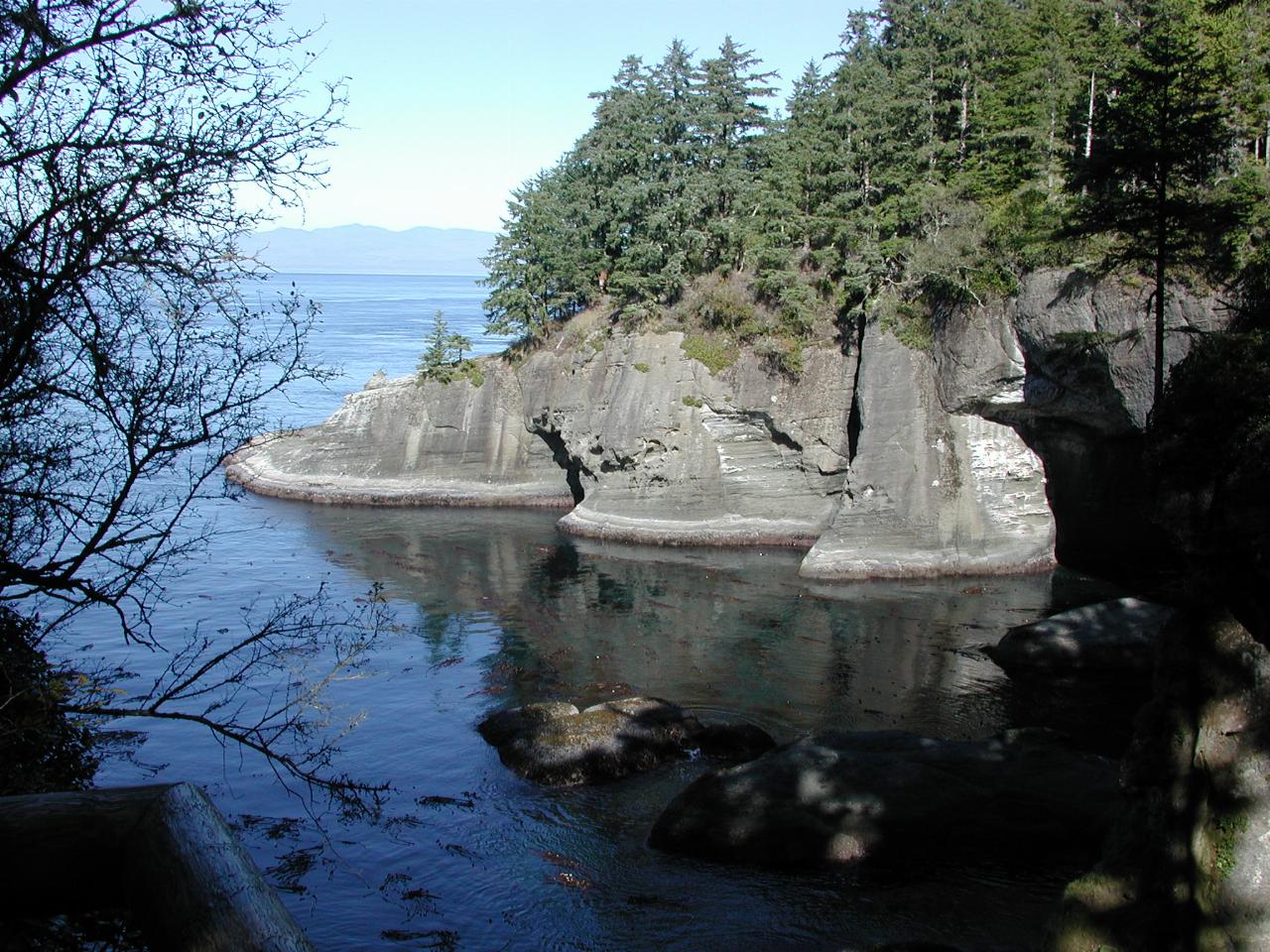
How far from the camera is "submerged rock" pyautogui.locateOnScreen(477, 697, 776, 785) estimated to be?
70.0ft

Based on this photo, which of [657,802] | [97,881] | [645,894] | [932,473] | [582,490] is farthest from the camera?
[582,490]

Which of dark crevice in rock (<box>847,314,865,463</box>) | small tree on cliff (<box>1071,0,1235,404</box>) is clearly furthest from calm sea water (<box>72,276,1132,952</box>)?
small tree on cliff (<box>1071,0,1235,404</box>)

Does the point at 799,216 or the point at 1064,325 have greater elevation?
the point at 799,216

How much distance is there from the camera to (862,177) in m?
46.3

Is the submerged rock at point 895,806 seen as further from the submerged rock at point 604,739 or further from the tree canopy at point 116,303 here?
the tree canopy at point 116,303

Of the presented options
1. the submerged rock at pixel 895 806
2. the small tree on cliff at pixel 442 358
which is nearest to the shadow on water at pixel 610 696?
the submerged rock at pixel 895 806

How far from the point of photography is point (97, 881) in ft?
15.1

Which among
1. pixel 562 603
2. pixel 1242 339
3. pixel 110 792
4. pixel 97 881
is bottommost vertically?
pixel 562 603

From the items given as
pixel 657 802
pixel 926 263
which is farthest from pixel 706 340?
pixel 657 802

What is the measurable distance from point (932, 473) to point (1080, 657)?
13.7 m

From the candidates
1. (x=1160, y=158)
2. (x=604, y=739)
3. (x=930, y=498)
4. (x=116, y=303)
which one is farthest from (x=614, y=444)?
(x=116, y=303)

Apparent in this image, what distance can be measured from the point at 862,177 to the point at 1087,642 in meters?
25.3

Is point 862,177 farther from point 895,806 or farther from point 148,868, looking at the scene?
point 148,868

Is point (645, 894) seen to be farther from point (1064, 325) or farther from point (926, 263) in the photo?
point (926, 263)
